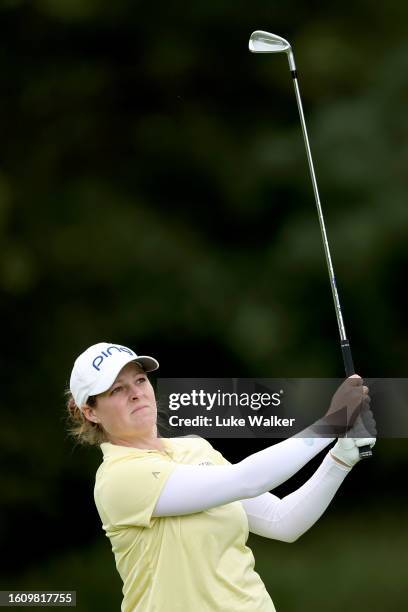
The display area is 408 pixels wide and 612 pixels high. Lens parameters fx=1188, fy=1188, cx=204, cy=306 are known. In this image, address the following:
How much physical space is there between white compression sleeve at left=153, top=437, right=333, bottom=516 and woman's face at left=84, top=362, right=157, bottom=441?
0.13 m

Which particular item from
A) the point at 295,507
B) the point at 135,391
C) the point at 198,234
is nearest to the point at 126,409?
the point at 135,391

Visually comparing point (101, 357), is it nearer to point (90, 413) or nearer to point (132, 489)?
point (90, 413)

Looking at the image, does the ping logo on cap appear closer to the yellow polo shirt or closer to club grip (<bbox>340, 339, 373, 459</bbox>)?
the yellow polo shirt

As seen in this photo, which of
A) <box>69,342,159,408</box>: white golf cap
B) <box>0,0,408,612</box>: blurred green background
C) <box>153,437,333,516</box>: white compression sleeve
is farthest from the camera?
<box>0,0,408,612</box>: blurred green background

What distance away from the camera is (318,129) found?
4.12m

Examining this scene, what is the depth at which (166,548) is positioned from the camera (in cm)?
160

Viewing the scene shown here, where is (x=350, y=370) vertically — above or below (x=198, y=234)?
below

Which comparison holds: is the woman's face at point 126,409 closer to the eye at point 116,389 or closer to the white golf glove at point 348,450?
the eye at point 116,389

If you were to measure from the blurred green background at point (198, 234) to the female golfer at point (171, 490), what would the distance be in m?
2.18

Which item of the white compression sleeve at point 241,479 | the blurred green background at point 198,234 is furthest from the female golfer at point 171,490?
A: the blurred green background at point 198,234

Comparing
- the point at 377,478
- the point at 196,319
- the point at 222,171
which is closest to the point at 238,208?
the point at 222,171

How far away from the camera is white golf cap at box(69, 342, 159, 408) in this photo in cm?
168

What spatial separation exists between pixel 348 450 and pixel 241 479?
17 centimetres

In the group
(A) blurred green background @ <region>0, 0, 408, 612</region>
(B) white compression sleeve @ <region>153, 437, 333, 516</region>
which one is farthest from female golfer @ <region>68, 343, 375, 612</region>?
(A) blurred green background @ <region>0, 0, 408, 612</region>
